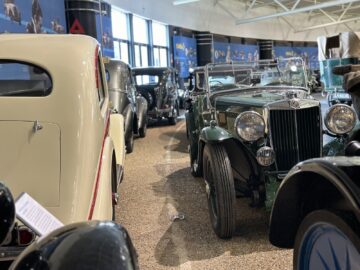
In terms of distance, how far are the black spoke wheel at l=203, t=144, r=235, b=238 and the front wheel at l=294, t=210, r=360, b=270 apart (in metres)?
1.48

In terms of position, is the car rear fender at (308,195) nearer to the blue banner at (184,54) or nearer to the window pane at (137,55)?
the window pane at (137,55)

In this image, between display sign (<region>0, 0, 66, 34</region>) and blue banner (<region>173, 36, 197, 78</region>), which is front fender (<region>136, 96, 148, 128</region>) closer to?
display sign (<region>0, 0, 66, 34</region>)

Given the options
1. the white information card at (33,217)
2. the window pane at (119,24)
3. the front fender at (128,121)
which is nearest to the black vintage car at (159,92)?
the window pane at (119,24)

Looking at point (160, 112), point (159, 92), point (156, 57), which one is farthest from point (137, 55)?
point (160, 112)

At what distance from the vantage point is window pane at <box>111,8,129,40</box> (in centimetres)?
1471

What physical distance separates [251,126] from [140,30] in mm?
13789

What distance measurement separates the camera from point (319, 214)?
188cm

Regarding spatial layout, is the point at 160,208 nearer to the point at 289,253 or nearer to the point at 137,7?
the point at 289,253

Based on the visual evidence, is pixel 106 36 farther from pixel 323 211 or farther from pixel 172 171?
pixel 323 211

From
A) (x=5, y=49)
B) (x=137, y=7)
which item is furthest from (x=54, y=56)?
(x=137, y=7)

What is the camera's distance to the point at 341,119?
4004 millimetres

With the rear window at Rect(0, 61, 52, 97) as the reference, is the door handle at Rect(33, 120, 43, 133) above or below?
below

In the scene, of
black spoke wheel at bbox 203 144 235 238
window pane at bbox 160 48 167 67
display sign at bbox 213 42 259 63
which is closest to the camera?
black spoke wheel at bbox 203 144 235 238

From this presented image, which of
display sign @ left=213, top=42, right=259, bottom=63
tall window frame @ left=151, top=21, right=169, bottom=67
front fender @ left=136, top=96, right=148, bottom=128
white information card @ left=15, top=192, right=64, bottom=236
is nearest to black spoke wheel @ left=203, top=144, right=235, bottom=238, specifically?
white information card @ left=15, top=192, right=64, bottom=236
